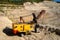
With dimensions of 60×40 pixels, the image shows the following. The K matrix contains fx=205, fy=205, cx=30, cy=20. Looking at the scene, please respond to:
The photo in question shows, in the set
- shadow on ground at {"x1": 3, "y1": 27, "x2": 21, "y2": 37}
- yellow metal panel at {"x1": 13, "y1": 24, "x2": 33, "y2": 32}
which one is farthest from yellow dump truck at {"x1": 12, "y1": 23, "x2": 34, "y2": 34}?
shadow on ground at {"x1": 3, "y1": 27, "x2": 21, "y2": 37}

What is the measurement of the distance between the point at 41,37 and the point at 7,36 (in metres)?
2.05

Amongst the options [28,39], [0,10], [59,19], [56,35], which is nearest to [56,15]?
[59,19]

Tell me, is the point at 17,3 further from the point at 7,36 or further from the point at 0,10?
the point at 7,36

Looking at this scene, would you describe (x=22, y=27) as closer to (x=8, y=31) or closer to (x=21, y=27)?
(x=21, y=27)

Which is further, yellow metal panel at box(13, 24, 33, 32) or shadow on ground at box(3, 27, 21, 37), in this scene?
shadow on ground at box(3, 27, 21, 37)

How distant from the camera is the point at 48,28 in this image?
45.3 ft

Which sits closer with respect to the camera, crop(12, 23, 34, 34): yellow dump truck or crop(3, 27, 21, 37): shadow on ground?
crop(12, 23, 34, 34): yellow dump truck

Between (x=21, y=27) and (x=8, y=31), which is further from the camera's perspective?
(x=8, y=31)

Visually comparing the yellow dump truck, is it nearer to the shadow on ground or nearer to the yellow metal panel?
the yellow metal panel

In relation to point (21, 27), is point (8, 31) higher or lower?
lower

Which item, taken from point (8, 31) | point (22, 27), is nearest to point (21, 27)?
point (22, 27)

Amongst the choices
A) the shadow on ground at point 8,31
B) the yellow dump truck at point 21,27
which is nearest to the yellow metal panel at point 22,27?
the yellow dump truck at point 21,27

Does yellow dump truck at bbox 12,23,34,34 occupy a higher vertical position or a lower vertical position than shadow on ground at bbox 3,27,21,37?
higher

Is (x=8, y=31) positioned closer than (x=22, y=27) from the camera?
No
